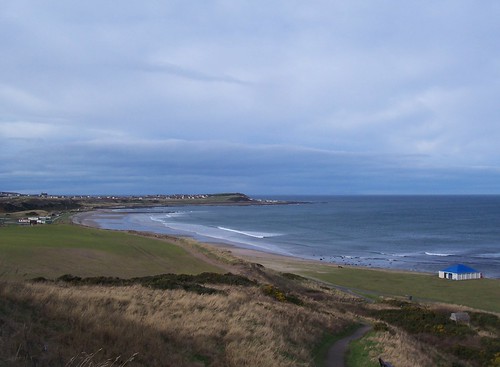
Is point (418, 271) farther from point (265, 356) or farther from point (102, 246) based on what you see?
point (265, 356)

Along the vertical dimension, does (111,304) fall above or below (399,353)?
above

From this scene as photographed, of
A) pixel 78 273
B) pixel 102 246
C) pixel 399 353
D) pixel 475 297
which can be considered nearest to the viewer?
pixel 399 353

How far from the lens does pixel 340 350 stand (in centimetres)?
1317

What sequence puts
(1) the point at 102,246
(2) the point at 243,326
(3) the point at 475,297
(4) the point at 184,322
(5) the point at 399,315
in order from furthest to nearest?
1. (1) the point at 102,246
2. (3) the point at 475,297
3. (5) the point at 399,315
4. (2) the point at 243,326
5. (4) the point at 184,322

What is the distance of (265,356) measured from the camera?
9523 mm

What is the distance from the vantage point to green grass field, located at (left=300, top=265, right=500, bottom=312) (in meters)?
31.7

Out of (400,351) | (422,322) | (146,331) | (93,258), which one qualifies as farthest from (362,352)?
(93,258)

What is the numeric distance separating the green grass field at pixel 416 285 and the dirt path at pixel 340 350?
1692 cm

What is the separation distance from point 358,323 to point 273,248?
4337cm

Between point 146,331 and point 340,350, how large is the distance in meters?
6.50

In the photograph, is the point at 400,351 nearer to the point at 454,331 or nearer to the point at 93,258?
the point at 454,331

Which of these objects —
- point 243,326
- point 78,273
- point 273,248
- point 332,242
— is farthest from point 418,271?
point 243,326

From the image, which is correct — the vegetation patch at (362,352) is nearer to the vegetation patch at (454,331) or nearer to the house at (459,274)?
the vegetation patch at (454,331)

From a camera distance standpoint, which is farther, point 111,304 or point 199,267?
point 199,267
